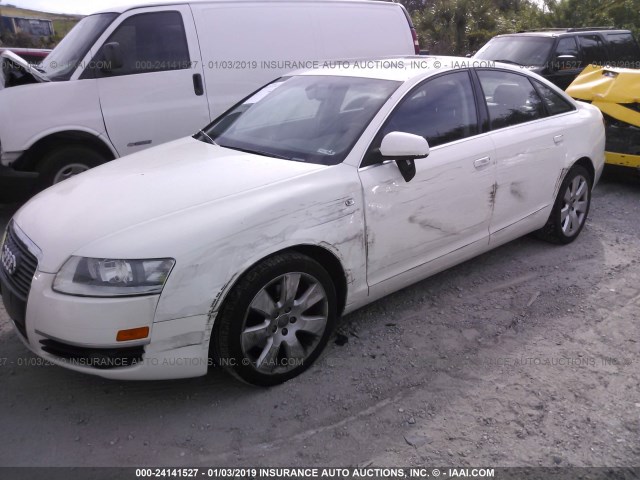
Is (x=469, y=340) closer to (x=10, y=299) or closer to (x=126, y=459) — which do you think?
(x=126, y=459)

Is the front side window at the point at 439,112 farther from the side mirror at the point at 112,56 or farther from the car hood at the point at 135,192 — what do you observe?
the side mirror at the point at 112,56

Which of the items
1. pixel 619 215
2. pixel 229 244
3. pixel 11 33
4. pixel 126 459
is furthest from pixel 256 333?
pixel 11 33

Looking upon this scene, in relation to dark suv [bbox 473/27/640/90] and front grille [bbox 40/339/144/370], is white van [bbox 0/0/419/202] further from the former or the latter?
dark suv [bbox 473/27/640/90]

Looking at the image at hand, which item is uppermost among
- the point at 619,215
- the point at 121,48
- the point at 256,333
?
the point at 121,48

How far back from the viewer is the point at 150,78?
18.6 feet

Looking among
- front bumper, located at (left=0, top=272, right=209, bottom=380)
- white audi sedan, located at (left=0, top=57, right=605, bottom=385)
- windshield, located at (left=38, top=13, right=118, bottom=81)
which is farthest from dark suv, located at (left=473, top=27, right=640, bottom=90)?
front bumper, located at (left=0, top=272, right=209, bottom=380)

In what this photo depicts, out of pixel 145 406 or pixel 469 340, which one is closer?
pixel 145 406

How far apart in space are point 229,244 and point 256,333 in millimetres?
516

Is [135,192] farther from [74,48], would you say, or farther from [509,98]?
[74,48]

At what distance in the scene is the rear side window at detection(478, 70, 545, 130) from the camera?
4051 millimetres

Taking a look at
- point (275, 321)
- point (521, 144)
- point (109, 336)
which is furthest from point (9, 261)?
point (521, 144)

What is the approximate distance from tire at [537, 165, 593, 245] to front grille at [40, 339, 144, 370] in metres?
3.57

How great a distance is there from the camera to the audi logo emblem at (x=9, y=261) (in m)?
2.83

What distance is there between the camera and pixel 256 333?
2.86m
